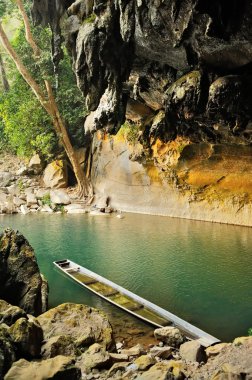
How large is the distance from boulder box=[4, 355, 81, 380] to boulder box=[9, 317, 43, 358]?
847 mm

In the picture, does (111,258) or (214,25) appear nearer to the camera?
(214,25)

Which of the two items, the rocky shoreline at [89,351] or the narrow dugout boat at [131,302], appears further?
the narrow dugout boat at [131,302]

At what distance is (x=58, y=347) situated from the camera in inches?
275

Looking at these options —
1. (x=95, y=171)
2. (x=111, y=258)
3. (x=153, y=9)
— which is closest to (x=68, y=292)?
(x=111, y=258)

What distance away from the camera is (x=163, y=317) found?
9.12m

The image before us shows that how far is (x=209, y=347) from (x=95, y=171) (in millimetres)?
21779

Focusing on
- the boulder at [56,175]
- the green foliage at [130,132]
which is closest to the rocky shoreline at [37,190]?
the boulder at [56,175]

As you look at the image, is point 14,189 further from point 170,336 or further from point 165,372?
point 165,372

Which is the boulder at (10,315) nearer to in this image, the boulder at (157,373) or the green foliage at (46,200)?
the boulder at (157,373)

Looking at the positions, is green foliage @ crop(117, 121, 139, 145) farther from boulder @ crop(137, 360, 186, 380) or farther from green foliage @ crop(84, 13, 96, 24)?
boulder @ crop(137, 360, 186, 380)

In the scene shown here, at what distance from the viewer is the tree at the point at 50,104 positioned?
81.9 ft

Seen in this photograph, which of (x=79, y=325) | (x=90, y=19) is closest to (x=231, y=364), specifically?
(x=79, y=325)

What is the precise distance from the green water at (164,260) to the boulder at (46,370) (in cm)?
385

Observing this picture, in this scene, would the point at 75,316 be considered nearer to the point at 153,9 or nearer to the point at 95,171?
the point at 153,9
